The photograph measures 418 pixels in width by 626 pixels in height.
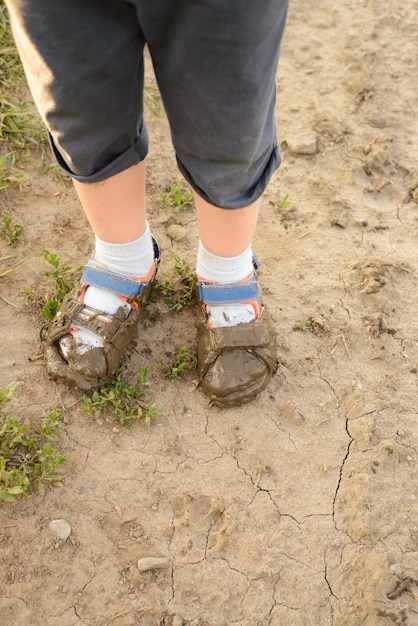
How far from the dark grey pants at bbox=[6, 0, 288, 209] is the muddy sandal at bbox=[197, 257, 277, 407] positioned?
1.59ft

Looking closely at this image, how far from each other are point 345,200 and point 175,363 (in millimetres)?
1149

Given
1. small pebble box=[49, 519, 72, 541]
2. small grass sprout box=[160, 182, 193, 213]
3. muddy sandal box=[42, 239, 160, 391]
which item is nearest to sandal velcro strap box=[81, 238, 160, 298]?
muddy sandal box=[42, 239, 160, 391]

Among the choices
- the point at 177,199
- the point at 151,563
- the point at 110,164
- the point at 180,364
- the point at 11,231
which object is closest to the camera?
the point at 110,164

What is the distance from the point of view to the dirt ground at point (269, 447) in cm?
171

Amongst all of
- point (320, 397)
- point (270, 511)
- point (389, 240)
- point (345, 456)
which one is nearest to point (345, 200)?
point (389, 240)

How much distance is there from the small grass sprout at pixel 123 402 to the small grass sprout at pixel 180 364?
9 cm

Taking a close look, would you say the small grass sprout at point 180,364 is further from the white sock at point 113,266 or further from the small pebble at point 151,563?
the small pebble at point 151,563

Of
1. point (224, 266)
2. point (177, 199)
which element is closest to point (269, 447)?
point (224, 266)

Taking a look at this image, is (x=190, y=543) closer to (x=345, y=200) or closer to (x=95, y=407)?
(x=95, y=407)

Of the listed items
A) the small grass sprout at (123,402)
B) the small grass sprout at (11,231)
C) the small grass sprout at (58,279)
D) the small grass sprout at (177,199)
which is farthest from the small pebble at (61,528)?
the small grass sprout at (177,199)

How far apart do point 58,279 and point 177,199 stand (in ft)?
2.17

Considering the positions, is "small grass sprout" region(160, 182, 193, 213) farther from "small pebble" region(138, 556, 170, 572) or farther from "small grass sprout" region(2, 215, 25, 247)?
"small pebble" region(138, 556, 170, 572)

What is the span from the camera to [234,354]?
1999 millimetres

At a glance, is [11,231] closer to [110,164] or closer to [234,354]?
[110,164]
